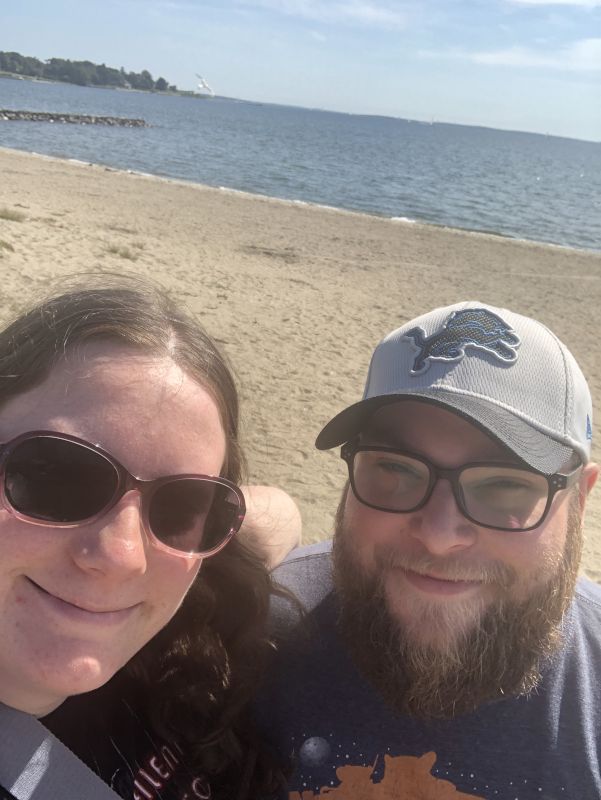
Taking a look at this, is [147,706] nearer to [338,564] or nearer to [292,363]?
[338,564]

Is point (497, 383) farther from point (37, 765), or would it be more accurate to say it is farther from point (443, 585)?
point (37, 765)

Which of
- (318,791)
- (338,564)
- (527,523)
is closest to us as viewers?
(318,791)

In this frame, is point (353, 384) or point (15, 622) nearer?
point (15, 622)

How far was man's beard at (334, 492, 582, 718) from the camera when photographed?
1.67 meters

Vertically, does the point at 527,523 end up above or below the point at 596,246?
above

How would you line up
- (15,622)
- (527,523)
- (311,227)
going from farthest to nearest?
(311,227)
(527,523)
(15,622)

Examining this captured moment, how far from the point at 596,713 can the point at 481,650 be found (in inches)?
11.5

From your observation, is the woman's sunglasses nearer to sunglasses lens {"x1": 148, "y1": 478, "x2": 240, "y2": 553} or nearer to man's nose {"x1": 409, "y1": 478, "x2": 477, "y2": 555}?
sunglasses lens {"x1": 148, "y1": 478, "x2": 240, "y2": 553}

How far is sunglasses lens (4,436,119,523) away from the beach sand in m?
0.77

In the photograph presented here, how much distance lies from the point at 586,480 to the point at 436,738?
2.63 ft

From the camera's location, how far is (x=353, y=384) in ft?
24.2

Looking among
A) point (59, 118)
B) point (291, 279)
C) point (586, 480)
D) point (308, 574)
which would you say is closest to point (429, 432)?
point (586, 480)

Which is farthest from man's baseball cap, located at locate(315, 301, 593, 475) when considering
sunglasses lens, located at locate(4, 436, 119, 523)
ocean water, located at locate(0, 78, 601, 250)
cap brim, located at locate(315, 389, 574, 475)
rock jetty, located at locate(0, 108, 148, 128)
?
rock jetty, located at locate(0, 108, 148, 128)

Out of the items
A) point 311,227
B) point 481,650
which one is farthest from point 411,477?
point 311,227
